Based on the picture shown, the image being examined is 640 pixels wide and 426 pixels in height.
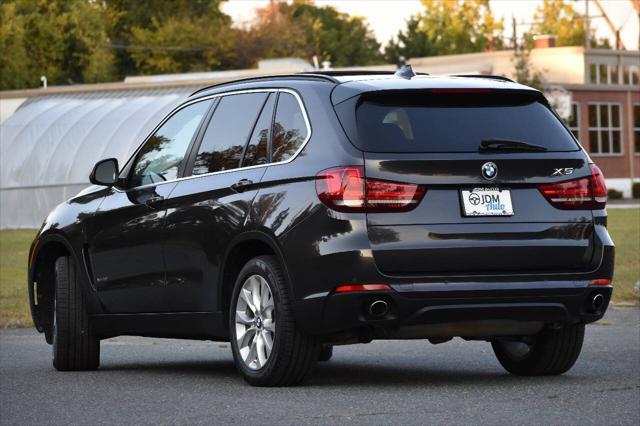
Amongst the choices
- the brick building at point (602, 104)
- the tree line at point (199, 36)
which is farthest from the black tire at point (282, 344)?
the tree line at point (199, 36)

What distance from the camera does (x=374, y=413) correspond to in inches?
303

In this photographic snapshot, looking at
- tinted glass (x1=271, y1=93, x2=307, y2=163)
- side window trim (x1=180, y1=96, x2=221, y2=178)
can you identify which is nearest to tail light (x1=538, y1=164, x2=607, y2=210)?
tinted glass (x1=271, y1=93, x2=307, y2=163)

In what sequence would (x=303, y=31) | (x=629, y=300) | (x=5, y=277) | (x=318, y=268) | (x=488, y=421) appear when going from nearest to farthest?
(x=488, y=421) → (x=318, y=268) → (x=629, y=300) → (x=5, y=277) → (x=303, y=31)

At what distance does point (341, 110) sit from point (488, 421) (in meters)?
2.15

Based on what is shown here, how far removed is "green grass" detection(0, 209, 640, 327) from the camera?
1706 cm

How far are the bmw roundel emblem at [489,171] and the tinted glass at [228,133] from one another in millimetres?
1510

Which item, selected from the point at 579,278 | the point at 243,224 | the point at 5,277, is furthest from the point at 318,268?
the point at 5,277

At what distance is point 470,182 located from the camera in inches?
335

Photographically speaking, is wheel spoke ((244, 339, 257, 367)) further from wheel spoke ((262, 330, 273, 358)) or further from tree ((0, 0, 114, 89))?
tree ((0, 0, 114, 89))

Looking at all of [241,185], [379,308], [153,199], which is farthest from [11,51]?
[379,308]

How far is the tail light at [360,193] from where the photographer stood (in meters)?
8.30

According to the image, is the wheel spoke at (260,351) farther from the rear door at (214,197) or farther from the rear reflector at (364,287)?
the rear reflector at (364,287)

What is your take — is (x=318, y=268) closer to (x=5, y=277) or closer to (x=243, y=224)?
(x=243, y=224)

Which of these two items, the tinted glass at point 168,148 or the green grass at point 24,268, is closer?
the tinted glass at point 168,148
